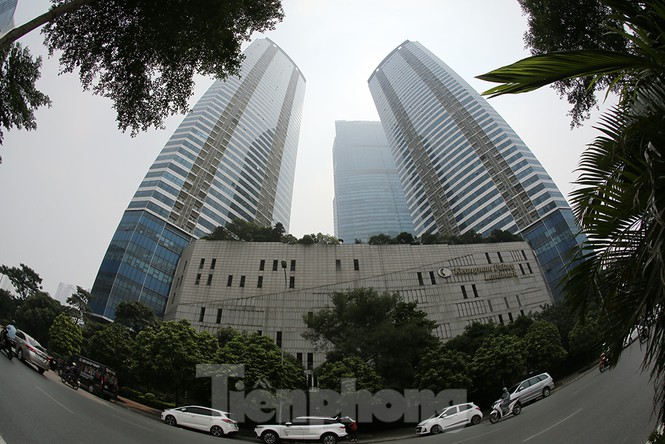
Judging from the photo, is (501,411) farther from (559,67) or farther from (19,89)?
(19,89)

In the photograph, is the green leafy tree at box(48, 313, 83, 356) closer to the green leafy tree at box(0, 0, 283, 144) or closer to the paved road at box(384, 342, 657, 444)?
the green leafy tree at box(0, 0, 283, 144)

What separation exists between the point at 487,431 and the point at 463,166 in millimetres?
80566

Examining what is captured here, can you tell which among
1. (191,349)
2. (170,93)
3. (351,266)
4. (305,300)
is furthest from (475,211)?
(170,93)

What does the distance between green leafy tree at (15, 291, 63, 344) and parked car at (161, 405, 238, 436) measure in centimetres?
2414

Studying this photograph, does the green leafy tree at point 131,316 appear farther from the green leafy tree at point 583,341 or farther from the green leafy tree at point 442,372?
the green leafy tree at point 583,341

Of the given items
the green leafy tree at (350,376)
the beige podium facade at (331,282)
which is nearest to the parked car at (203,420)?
the green leafy tree at (350,376)

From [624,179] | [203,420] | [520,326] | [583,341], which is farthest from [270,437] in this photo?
[520,326]

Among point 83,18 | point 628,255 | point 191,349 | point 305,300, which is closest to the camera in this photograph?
point 628,255

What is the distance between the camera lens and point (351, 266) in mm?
54031

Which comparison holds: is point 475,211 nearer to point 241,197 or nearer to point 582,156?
point 241,197

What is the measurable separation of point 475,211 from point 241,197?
54.5 meters

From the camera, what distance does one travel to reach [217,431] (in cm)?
1473

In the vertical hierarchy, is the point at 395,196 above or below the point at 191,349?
above

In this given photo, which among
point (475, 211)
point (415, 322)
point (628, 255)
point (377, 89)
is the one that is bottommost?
point (628, 255)
